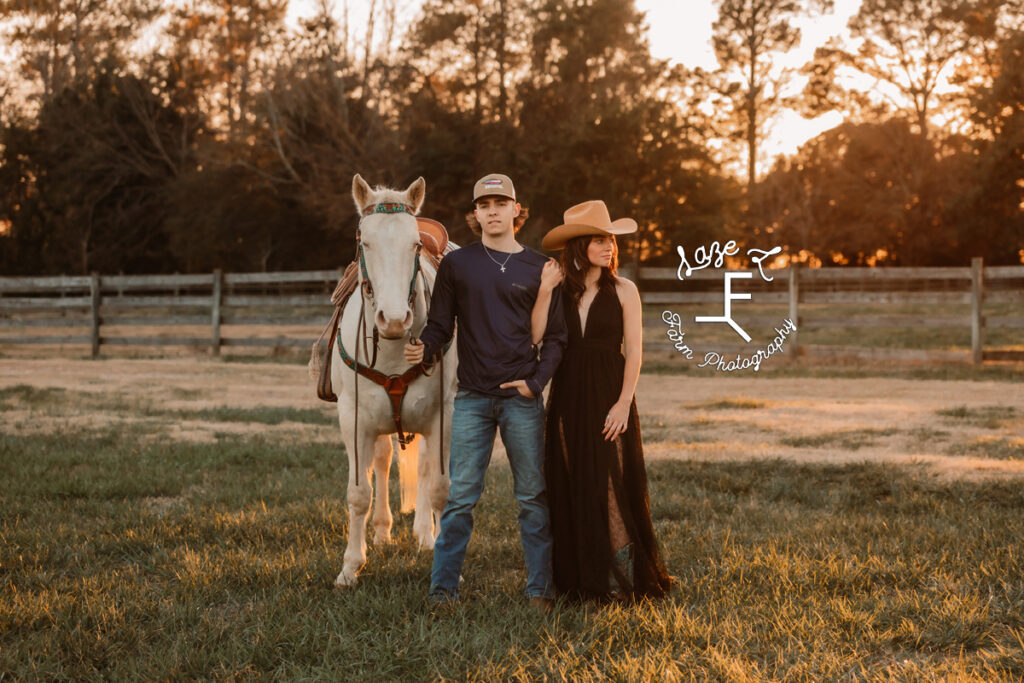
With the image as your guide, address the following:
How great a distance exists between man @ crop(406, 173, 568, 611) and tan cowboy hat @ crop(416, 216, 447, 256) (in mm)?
1215

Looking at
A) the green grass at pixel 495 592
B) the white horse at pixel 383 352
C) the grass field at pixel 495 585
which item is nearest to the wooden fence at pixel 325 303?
the grass field at pixel 495 585

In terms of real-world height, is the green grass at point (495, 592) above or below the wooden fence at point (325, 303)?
below

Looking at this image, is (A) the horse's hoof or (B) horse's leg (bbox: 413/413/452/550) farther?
(B) horse's leg (bbox: 413/413/452/550)

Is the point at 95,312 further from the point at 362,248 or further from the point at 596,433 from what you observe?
the point at 596,433

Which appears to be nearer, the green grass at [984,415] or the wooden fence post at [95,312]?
the green grass at [984,415]

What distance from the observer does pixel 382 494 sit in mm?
5188

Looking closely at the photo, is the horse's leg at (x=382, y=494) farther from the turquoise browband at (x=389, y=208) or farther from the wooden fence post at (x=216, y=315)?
the wooden fence post at (x=216, y=315)

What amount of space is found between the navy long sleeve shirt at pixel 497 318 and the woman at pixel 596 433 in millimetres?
70

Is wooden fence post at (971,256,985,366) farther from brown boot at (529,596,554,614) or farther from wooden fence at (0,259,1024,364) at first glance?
brown boot at (529,596,554,614)

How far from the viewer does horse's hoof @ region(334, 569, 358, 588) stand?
4336 millimetres

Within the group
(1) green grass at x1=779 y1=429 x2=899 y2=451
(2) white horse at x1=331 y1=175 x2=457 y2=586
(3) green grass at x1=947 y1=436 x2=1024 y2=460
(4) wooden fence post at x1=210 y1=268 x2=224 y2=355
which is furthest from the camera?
(4) wooden fence post at x1=210 y1=268 x2=224 y2=355

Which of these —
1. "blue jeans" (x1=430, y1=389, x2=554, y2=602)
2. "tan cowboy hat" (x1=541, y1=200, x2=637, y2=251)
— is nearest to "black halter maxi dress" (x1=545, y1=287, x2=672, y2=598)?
"blue jeans" (x1=430, y1=389, x2=554, y2=602)

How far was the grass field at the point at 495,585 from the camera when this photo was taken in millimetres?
3396

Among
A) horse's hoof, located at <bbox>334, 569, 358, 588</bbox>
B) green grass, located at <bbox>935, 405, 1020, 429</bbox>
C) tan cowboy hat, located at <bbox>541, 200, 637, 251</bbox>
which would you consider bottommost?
Answer: horse's hoof, located at <bbox>334, 569, 358, 588</bbox>
